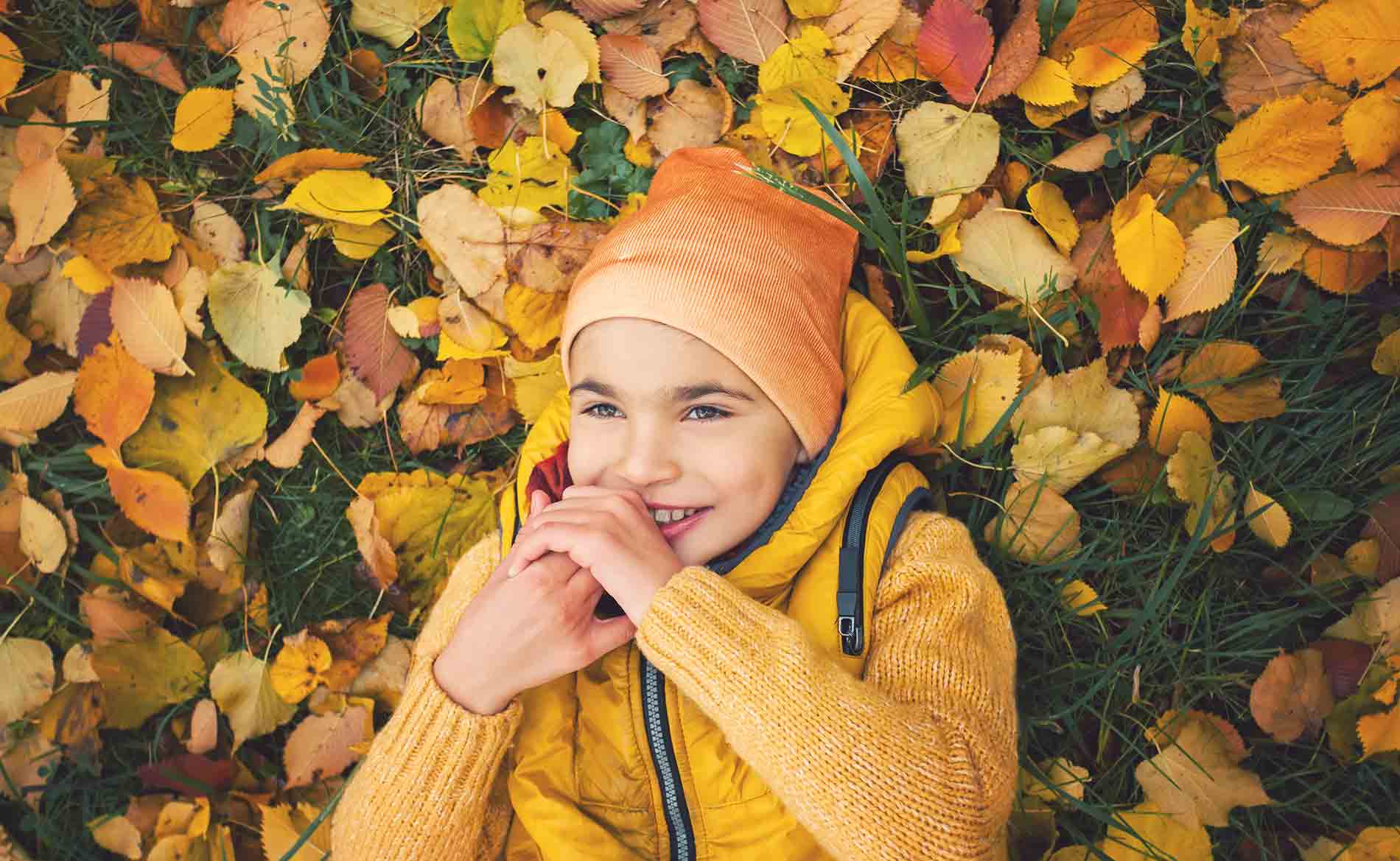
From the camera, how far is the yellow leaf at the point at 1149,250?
186 centimetres

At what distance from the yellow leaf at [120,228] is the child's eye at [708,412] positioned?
5.14ft

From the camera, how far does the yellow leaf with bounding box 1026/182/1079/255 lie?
197cm

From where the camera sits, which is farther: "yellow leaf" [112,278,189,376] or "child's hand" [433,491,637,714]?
"yellow leaf" [112,278,189,376]

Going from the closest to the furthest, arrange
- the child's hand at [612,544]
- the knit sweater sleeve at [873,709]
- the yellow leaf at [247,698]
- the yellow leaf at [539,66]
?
the knit sweater sleeve at [873,709] < the child's hand at [612,544] < the yellow leaf at [539,66] < the yellow leaf at [247,698]

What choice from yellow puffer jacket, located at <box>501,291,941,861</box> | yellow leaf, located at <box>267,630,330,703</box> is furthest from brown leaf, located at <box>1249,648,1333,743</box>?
yellow leaf, located at <box>267,630,330,703</box>

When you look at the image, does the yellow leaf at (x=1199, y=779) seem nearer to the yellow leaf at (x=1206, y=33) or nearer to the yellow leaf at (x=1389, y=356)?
the yellow leaf at (x=1389, y=356)

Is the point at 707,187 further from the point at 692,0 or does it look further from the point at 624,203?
the point at 692,0

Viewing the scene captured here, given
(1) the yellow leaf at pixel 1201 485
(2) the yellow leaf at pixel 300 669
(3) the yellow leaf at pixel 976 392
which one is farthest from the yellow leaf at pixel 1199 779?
(2) the yellow leaf at pixel 300 669

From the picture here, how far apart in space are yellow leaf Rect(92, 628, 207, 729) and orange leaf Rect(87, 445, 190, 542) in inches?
10.8

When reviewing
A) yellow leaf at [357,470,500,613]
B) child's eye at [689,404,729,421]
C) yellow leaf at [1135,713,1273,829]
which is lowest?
yellow leaf at [1135,713,1273,829]

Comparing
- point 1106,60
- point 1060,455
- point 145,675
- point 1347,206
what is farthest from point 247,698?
point 1347,206

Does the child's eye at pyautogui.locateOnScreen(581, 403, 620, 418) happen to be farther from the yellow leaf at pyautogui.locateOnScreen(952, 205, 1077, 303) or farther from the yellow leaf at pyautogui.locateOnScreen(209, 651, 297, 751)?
the yellow leaf at pyautogui.locateOnScreen(209, 651, 297, 751)

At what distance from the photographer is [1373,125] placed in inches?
69.4

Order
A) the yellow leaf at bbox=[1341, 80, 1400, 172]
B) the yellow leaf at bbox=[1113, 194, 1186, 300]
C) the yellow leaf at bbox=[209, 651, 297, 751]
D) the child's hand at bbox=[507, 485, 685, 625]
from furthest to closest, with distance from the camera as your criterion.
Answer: the yellow leaf at bbox=[209, 651, 297, 751], the yellow leaf at bbox=[1113, 194, 1186, 300], the yellow leaf at bbox=[1341, 80, 1400, 172], the child's hand at bbox=[507, 485, 685, 625]
